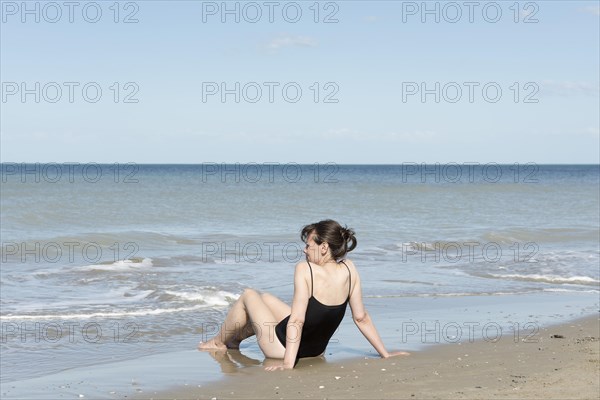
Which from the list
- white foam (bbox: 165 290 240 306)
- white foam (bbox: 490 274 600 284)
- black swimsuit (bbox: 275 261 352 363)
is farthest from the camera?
white foam (bbox: 490 274 600 284)

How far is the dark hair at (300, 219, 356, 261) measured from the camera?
249 inches

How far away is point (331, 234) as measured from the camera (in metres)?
6.34

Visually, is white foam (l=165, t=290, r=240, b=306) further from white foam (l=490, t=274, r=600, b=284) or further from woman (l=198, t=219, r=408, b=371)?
white foam (l=490, t=274, r=600, b=284)

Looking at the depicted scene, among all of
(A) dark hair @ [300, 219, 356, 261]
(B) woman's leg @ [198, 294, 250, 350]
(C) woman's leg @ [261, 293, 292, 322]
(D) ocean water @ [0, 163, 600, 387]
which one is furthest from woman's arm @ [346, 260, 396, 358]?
(D) ocean water @ [0, 163, 600, 387]

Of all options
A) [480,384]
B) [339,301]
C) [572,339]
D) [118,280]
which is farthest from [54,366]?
[118,280]

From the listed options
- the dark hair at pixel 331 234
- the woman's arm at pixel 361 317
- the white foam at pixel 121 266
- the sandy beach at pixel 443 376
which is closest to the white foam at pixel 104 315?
the sandy beach at pixel 443 376

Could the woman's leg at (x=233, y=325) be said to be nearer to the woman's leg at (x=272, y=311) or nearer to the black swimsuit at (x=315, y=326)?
the woman's leg at (x=272, y=311)

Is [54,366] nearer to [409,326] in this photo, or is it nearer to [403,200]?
[409,326]

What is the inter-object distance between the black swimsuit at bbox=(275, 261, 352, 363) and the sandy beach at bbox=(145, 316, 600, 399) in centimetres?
10

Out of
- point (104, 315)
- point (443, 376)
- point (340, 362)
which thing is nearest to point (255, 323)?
point (340, 362)

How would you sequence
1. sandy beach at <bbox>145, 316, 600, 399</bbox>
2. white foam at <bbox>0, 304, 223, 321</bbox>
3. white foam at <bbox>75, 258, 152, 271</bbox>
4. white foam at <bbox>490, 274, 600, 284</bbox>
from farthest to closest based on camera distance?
white foam at <bbox>75, 258, 152, 271</bbox> → white foam at <bbox>490, 274, 600, 284</bbox> → white foam at <bbox>0, 304, 223, 321</bbox> → sandy beach at <bbox>145, 316, 600, 399</bbox>

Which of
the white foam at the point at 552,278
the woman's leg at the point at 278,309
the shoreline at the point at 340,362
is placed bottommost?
the shoreline at the point at 340,362

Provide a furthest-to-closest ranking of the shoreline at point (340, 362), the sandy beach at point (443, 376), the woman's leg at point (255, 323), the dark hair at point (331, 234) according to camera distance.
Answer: the woman's leg at point (255, 323) < the dark hair at point (331, 234) < the shoreline at point (340, 362) < the sandy beach at point (443, 376)

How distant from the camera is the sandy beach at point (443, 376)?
211 inches
